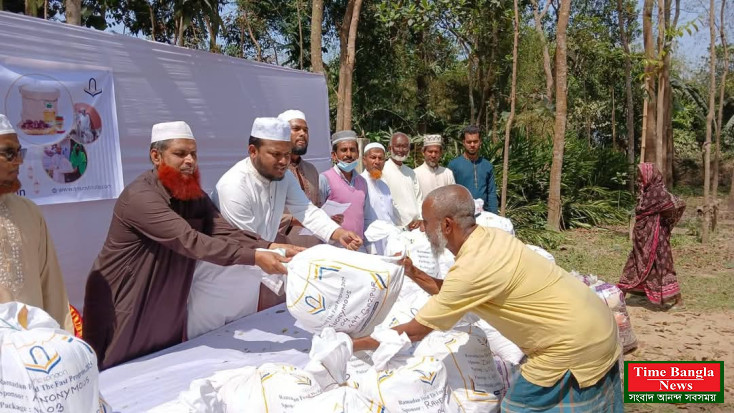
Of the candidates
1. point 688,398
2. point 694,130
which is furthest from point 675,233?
point 694,130

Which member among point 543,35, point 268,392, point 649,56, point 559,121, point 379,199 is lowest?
point 268,392

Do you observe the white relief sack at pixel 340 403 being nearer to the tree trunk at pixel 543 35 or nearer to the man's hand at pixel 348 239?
the man's hand at pixel 348 239

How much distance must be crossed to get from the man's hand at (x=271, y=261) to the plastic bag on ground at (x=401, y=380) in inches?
23.3

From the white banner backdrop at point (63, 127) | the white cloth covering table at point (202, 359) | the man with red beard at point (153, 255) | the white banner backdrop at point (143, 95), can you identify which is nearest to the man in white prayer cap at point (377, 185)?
the white banner backdrop at point (143, 95)

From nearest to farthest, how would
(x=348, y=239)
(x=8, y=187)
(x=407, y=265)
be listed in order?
(x=8, y=187) → (x=407, y=265) → (x=348, y=239)

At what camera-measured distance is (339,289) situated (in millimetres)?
2561

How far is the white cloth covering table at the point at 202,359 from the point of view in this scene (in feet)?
8.42

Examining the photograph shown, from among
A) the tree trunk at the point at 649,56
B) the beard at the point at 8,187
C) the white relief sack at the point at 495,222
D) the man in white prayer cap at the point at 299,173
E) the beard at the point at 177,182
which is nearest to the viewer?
the beard at the point at 8,187

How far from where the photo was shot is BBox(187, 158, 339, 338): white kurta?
3316 mm

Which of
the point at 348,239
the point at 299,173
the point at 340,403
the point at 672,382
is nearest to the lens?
the point at 340,403

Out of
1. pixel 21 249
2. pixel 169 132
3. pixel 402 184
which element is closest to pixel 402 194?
pixel 402 184

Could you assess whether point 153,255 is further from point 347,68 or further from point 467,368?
point 347,68

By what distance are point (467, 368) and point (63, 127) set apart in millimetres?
3023

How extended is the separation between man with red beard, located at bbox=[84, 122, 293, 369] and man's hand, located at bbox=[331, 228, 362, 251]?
544 millimetres
